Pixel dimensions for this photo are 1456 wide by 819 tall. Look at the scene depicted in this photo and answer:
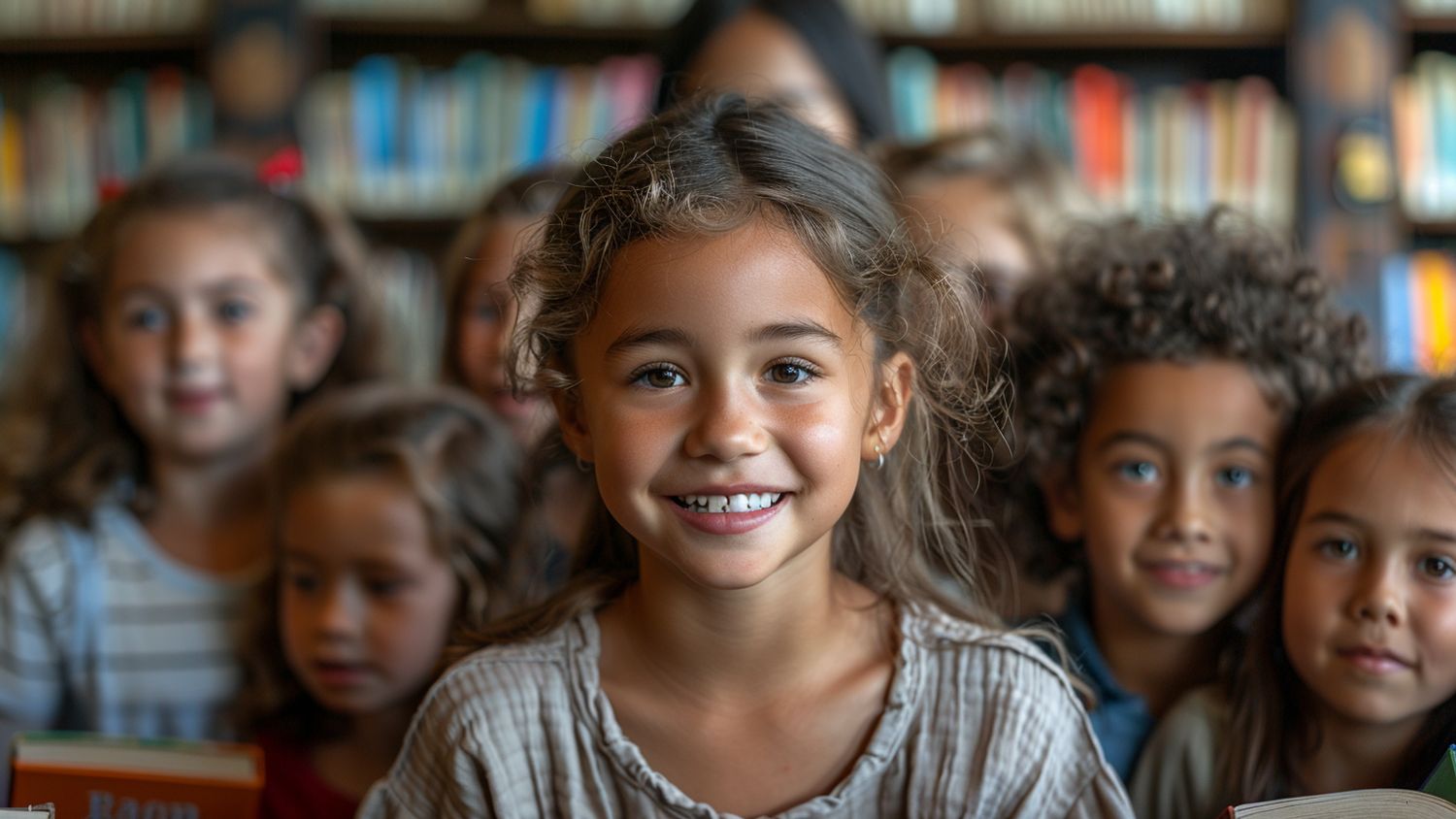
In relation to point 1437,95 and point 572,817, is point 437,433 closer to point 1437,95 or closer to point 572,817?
point 572,817

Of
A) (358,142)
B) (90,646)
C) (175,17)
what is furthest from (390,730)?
(175,17)

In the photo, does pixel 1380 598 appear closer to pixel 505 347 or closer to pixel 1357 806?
pixel 1357 806

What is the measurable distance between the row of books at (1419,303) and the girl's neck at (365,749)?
2.62 m

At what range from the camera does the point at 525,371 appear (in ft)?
4.20

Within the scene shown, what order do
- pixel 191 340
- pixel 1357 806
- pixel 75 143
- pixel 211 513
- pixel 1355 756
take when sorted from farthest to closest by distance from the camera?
pixel 75 143
pixel 211 513
pixel 191 340
pixel 1355 756
pixel 1357 806

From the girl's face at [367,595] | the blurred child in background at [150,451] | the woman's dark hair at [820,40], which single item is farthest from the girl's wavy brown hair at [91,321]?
the woman's dark hair at [820,40]

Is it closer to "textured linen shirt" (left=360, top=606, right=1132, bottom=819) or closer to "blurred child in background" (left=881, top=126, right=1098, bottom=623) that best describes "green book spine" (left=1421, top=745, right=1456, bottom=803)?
"textured linen shirt" (left=360, top=606, right=1132, bottom=819)

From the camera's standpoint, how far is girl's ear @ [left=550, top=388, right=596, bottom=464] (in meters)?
1.17

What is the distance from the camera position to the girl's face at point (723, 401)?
1.04 meters

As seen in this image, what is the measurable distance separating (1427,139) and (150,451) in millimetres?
2963

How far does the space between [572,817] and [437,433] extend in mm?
674

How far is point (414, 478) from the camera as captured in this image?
1.63m

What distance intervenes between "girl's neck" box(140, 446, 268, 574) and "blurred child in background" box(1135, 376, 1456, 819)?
128 cm

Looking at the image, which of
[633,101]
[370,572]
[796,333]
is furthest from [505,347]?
[633,101]
